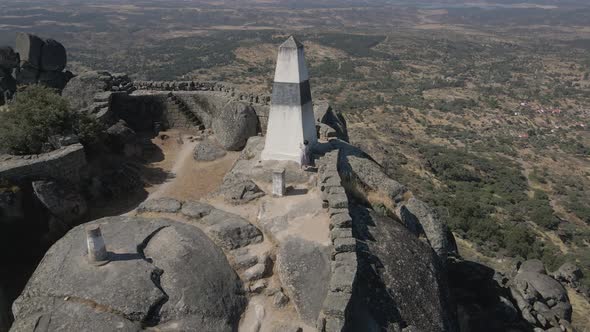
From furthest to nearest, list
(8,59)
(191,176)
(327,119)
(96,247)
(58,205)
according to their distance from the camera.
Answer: (8,59), (327,119), (191,176), (58,205), (96,247)

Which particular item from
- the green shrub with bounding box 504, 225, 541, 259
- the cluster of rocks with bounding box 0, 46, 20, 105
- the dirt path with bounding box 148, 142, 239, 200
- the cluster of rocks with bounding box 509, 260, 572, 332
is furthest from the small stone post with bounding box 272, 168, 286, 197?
the green shrub with bounding box 504, 225, 541, 259

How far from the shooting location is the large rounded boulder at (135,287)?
7.65m

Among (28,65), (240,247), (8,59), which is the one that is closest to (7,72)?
(8,59)

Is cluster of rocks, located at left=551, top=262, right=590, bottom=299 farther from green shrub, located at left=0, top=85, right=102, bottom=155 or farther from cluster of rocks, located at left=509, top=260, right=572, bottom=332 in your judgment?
green shrub, located at left=0, top=85, right=102, bottom=155

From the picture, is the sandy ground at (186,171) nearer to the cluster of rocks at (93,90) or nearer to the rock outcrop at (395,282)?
the cluster of rocks at (93,90)

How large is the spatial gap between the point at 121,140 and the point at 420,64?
304 feet

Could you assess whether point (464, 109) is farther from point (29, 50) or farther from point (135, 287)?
point (135, 287)

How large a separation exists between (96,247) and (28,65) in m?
17.1

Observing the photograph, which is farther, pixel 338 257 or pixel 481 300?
pixel 481 300

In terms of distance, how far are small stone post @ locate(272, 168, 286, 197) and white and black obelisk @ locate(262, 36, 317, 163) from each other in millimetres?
1797

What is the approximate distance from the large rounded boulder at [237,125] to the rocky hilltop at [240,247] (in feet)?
0.19

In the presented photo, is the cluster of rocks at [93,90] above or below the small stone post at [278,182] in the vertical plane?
above

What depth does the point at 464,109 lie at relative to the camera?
6262 centimetres

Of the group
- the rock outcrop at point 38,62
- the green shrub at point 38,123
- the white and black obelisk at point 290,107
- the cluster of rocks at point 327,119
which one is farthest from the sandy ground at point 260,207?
the rock outcrop at point 38,62
